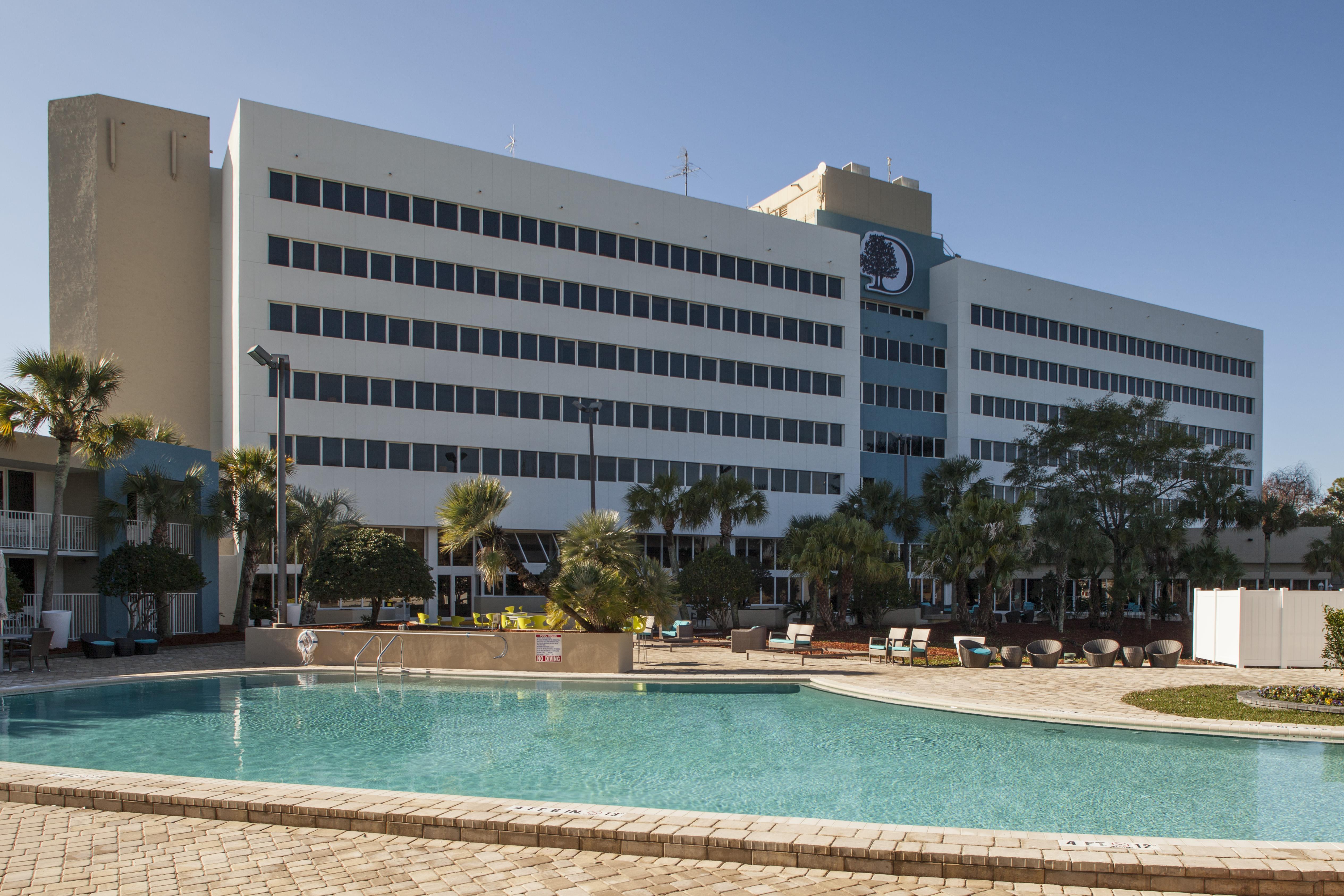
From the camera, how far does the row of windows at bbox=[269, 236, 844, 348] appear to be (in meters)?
37.9

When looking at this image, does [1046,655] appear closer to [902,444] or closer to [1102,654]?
[1102,654]

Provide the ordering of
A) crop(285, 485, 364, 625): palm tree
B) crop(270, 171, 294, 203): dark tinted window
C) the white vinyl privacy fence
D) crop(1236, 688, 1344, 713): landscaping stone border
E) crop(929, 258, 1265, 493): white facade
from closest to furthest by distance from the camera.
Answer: crop(1236, 688, 1344, 713): landscaping stone border < the white vinyl privacy fence < crop(285, 485, 364, 625): palm tree < crop(270, 171, 294, 203): dark tinted window < crop(929, 258, 1265, 493): white facade

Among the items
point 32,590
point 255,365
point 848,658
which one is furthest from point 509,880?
point 255,365

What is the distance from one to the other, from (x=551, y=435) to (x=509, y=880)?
36780mm

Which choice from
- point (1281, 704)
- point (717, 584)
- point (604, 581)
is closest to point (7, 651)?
point (604, 581)

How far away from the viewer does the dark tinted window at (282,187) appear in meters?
37.1

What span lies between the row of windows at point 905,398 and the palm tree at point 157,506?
37.2 meters

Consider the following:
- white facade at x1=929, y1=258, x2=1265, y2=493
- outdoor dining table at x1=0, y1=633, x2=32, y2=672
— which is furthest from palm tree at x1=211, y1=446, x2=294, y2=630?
white facade at x1=929, y1=258, x2=1265, y2=493

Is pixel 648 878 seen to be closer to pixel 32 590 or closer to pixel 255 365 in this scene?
pixel 32 590

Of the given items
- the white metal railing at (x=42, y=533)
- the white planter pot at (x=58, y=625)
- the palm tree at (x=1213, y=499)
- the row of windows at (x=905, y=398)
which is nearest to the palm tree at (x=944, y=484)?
the row of windows at (x=905, y=398)

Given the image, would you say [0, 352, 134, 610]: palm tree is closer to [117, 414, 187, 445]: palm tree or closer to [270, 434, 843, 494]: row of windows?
[117, 414, 187, 445]: palm tree

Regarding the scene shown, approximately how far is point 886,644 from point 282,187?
97.4 ft

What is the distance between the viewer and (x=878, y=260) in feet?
187

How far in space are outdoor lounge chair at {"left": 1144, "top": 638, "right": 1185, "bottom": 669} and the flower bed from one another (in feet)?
21.3
